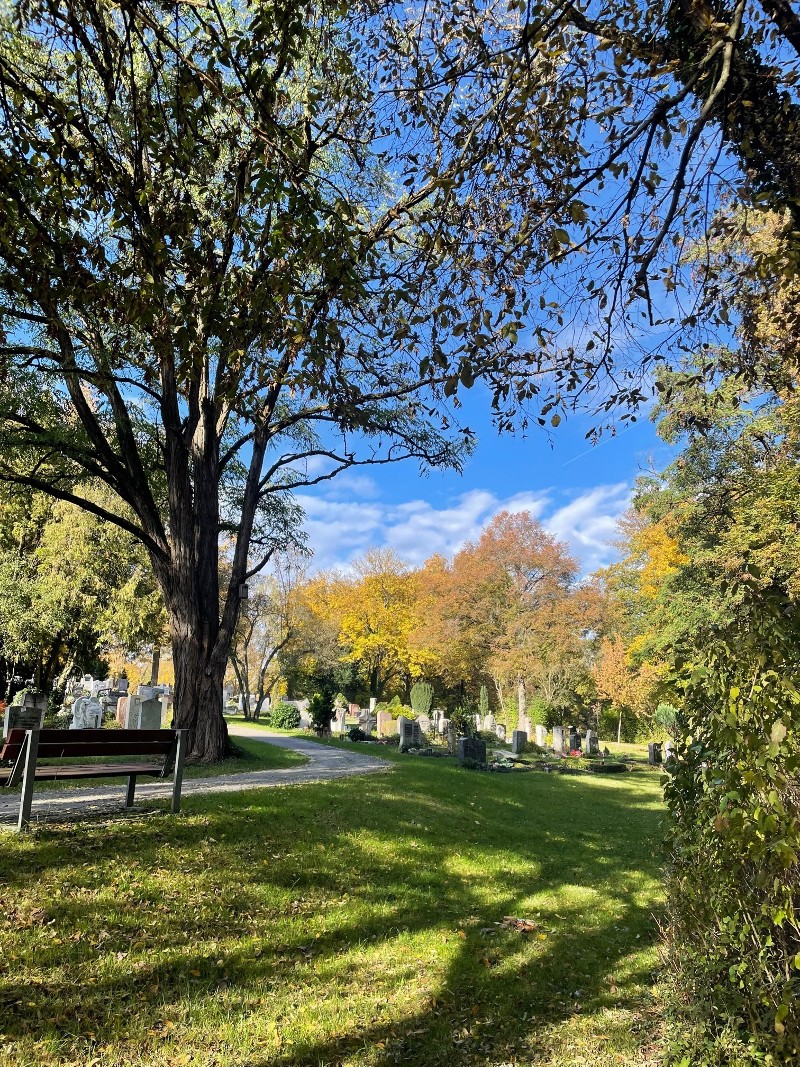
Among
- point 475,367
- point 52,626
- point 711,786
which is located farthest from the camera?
point 52,626

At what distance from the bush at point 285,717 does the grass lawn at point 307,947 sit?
18759 mm

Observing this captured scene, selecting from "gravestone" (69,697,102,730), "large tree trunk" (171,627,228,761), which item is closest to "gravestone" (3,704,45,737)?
"large tree trunk" (171,627,228,761)

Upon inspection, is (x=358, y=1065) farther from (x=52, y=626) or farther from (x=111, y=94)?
(x=52, y=626)

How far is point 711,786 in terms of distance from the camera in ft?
9.22

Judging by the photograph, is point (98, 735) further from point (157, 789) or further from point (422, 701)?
point (422, 701)

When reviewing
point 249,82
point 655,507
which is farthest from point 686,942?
point 655,507

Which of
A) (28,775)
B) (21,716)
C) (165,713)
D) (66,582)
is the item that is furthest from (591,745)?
(28,775)

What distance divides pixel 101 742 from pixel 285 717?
2094 cm

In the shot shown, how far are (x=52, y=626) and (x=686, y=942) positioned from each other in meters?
23.1

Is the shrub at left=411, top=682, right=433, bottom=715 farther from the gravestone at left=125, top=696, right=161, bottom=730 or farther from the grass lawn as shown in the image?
the grass lawn

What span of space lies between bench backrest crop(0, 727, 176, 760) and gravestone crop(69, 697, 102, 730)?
12243mm

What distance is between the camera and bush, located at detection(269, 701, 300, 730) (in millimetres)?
26191

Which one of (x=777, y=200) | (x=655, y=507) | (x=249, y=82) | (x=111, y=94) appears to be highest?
(x=655, y=507)

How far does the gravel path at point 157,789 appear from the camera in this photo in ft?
22.2
